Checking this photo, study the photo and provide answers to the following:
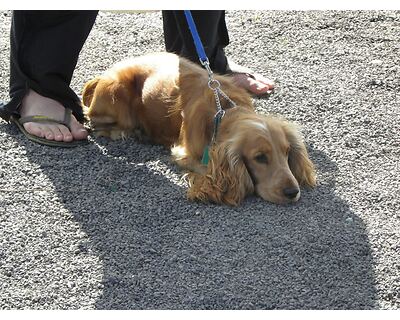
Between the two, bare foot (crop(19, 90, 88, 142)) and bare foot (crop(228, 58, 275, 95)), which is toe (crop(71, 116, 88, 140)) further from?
bare foot (crop(228, 58, 275, 95))

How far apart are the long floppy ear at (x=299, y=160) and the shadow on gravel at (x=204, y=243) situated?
9 centimetres

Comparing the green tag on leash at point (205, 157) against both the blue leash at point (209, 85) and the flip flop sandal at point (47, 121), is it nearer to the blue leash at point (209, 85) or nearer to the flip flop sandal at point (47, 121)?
the blue leash at point (209, 85)

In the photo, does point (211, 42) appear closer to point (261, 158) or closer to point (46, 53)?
point (46, 53)

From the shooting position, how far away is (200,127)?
16.4ft

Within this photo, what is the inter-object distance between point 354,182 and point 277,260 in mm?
963

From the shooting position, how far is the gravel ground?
388cm

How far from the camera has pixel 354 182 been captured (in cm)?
487

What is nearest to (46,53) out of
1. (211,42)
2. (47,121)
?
(47,121)

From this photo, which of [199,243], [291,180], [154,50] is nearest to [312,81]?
[154,50]

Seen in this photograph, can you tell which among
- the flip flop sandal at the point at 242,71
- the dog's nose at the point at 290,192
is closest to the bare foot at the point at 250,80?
Answer: the flip flop sandal at the point at 242,71

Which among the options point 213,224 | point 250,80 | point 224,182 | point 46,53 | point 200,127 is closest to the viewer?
point 213,224

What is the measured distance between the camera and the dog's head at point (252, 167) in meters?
4.67

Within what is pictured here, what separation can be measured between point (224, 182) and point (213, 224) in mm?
353
